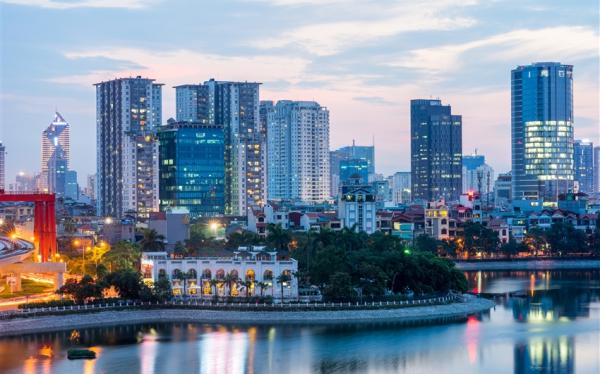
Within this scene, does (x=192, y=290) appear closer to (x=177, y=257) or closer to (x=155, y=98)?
(x=177, y=257)

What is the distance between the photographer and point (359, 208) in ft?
314

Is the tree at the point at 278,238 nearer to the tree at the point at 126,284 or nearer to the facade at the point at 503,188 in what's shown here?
the tree at the point at 126,284

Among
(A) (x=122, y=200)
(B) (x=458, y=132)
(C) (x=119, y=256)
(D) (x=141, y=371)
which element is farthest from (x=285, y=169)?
(D) (x=141, y=371)

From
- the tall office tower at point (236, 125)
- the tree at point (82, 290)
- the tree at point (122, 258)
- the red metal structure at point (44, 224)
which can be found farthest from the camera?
the tall office tower at point (236, 125)

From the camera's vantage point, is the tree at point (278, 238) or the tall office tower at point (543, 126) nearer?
the tree at point (278, 238)

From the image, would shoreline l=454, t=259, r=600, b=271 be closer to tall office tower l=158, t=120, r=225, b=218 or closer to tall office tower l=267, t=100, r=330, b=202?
tall office tower l=158, t=120, r=225, b=218

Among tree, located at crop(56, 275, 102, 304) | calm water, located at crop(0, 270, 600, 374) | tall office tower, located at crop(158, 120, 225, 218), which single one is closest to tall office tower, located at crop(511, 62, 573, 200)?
tall office tower, located at crop(158, 120, 225, 218)

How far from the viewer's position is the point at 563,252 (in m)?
97.1

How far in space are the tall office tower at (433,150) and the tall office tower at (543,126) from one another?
1037 cm

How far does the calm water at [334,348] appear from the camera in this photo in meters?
42.6

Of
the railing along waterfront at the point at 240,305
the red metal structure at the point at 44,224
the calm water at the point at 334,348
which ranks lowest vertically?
the calm water at the point at 334,348

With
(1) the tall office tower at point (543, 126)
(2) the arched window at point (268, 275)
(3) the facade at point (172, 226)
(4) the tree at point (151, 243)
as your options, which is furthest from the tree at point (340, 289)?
(1) the tall office tower at point (543, 126)

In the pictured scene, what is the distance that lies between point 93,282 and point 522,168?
13517 centimetres

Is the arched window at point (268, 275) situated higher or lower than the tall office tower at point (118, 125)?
lower
